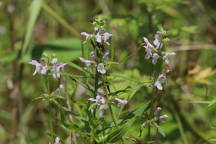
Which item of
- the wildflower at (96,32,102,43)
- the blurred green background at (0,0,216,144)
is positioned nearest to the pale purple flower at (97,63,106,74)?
the wildflower at (96,32,102,43)

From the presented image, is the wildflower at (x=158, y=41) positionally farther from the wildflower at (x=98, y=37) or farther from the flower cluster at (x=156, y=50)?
the wildflower at (x=98, y=37)

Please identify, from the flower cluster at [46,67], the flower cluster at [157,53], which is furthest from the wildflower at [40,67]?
the flower cluster at [157,53]

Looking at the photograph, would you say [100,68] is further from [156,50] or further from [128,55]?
[128,55]

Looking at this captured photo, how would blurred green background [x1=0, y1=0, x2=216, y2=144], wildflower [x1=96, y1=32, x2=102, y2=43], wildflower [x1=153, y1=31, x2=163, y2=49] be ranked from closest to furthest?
wildflower [x1=96, y1=32, x2=102, y2=43]
wildflower [x1=153, y1=31, x2=163, y2=49]
blurred green background [x1=0, y1=0, x2=216, y2=144]

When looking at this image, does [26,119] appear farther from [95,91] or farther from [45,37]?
[95,91]

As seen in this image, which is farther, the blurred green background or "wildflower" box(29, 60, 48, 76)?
the blurred green background

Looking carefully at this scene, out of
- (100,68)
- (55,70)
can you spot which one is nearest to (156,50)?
(100,68)

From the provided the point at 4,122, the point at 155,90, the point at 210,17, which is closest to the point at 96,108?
the point at 155,90

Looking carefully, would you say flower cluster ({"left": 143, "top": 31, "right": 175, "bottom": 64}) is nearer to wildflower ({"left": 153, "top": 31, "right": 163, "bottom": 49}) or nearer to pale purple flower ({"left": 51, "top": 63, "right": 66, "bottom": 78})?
wildflower ({"left": 153, "top": 31, "right": 163, "bottom": 49})

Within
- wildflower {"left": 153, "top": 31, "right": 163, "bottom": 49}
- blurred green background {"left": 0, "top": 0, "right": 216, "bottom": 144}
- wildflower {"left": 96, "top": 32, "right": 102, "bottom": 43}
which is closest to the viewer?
wildflower {"left": 96, "top": 32, "right": 102, "bottom": 43}
